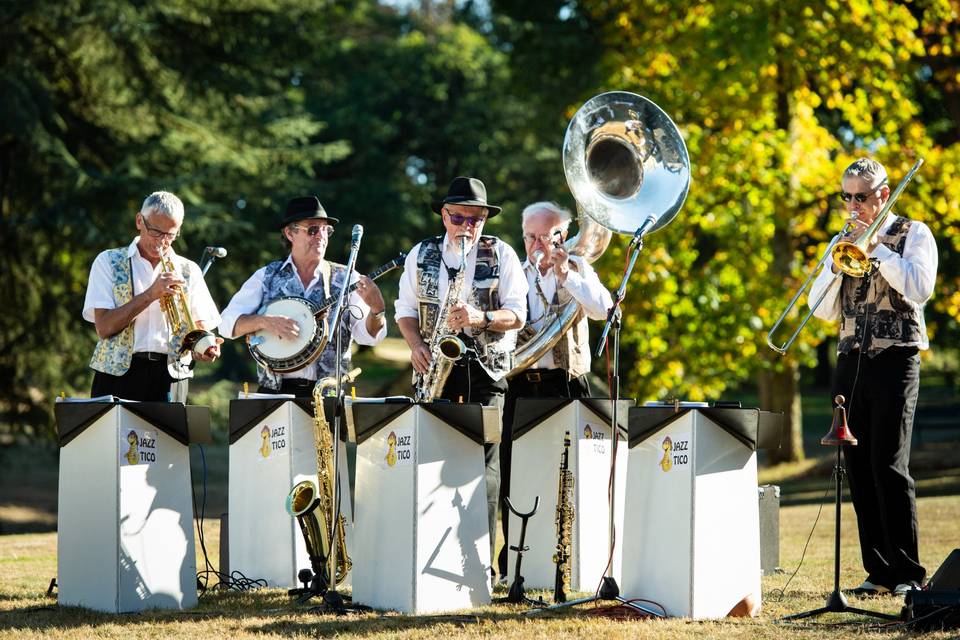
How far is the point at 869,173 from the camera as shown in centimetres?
577

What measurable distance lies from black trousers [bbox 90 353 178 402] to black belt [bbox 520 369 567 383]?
1962 mm

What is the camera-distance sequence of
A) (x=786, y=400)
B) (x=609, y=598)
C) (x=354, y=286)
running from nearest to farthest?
(x=609, y=598) < (x=354, y=286) < (x=786, y=400)

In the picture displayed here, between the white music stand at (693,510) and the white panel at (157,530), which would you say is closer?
the white music stand at (693,510)

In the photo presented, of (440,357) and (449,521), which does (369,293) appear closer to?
(440,357)

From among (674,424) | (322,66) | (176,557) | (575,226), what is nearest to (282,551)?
(176,557)

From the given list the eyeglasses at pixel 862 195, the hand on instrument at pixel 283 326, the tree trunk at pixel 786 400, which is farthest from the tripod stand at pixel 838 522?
the tree trunk at pixel 786 400

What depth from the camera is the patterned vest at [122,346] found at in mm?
6320

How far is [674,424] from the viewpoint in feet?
17.4

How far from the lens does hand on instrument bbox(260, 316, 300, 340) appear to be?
6.46 meters

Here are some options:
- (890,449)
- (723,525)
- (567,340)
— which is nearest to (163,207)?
(567,340)

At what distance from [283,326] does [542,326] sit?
1428mm

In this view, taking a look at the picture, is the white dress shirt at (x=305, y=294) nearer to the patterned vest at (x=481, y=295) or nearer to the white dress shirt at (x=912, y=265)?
the patterned vest at (x=481, y=295)

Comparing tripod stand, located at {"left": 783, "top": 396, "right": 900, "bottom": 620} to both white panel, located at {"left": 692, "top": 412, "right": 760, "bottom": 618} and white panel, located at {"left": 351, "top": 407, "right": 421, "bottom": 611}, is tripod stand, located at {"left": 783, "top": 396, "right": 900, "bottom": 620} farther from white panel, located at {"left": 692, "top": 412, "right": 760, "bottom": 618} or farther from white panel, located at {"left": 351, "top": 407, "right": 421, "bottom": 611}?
white panel, located at {"left": 351, "top": 407, "right": 421, "bottom": 611}

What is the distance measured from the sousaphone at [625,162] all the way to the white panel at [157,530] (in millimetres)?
2410
